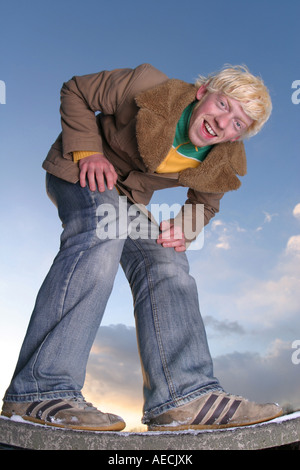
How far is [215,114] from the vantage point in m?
1.78

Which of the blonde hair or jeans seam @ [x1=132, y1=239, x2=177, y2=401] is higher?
the blonde hair

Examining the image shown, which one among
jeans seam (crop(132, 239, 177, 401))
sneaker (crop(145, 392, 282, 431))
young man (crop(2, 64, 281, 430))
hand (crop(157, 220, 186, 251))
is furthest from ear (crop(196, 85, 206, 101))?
sneaker (crop(145, 392, 282, 431))

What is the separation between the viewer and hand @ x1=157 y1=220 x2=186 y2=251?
1835mm

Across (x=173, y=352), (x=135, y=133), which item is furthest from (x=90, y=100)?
(x=173, y=352)

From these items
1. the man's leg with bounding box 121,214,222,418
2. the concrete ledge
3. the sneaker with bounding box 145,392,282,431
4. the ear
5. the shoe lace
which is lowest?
the concrete ledge

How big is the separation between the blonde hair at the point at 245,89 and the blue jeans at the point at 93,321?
667 mm

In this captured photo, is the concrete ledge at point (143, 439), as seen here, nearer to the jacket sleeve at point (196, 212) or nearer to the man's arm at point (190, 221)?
the man's arm at point (190, 221)

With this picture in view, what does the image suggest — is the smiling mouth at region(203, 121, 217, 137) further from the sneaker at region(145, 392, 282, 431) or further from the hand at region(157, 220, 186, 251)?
the sneaker at region(145, 392, 282, 431)

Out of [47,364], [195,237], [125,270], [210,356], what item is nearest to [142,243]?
[125,270]

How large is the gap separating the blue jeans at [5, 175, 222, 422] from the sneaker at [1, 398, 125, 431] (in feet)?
0.10

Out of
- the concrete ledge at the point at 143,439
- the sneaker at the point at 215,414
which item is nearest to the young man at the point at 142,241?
the sneaker at the point at 215,414

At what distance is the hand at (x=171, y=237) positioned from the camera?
72.2 inches

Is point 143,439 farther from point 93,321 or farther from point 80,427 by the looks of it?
point 93,321

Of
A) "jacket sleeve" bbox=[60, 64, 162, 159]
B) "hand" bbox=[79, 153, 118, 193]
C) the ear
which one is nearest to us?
"hand" bbox=[79, 153, 118, 193]
